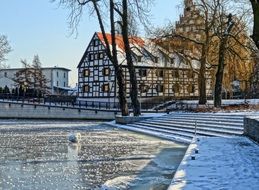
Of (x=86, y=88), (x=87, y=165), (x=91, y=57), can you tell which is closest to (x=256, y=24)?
(x=87, y=165)

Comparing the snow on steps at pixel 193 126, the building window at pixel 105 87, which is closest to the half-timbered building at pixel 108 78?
the building window at pixel 105 87

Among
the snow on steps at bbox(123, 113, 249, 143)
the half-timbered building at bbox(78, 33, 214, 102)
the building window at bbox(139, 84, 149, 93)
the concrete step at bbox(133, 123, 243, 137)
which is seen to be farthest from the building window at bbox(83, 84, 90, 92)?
the concrete step at bbox(133, 123, 243, 137)

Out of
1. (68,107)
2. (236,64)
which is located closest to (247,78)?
(236,64)

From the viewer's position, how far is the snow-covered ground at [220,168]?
816 cm

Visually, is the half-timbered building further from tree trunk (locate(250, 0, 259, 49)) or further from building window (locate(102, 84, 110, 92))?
tree trunk (locate(250, 0, 259, 49))

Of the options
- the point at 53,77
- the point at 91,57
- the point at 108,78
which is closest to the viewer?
the point at 108,78

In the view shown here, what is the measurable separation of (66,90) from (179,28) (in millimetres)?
64264

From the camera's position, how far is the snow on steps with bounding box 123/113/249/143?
67.4 feet

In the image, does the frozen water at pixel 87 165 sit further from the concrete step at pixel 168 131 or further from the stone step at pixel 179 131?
the concrete step at pixel 168 131

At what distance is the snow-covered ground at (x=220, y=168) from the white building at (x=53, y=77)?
8408cm

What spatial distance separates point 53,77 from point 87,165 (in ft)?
290

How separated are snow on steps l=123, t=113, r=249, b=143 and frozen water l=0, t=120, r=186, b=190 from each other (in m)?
2.68

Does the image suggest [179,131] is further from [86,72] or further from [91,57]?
[86,72]

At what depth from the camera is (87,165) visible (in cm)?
1301
